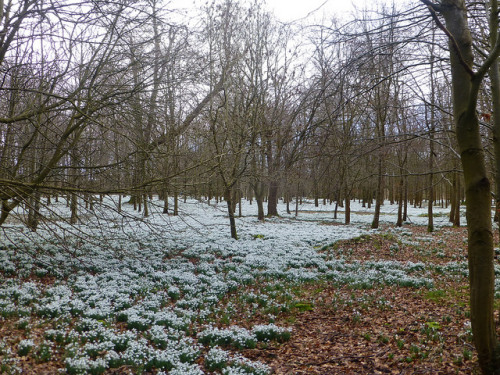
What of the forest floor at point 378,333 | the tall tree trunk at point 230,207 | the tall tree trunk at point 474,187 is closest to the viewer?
the tall tree trunk at point 474,187

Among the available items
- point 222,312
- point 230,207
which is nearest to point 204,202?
point 222,312

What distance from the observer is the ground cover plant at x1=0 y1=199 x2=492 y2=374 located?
466 cm

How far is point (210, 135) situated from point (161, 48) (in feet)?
23.3

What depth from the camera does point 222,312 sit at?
6.78 meters

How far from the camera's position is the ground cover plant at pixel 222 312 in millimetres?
4664

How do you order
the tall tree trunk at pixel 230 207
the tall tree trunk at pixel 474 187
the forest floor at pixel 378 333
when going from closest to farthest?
the tall tree trunk at pixel 474 187 → the forest floor at pixel 378 333 → the tall tree trunk at pixel 230 207

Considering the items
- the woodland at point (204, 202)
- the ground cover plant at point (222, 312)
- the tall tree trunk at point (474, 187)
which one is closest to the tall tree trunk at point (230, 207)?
the ground cover plant at point (222, 312)

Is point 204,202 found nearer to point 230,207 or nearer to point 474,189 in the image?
point 474,189

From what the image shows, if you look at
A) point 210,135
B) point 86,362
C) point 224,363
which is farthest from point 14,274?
point 210,135

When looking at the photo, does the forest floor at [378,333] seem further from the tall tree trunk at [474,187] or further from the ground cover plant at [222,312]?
the tall tree trunk at [474,187]

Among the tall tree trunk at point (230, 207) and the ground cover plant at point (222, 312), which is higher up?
the tall tree trunk at point (230, 207)

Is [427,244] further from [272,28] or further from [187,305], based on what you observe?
[272,28]

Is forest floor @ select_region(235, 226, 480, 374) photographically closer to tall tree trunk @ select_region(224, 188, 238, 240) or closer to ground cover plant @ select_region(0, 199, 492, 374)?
ground cover plant @ select_region(0, 199, 492, 374)

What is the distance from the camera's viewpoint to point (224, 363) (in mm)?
4625
